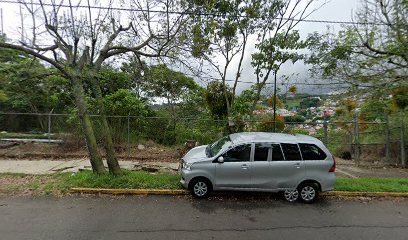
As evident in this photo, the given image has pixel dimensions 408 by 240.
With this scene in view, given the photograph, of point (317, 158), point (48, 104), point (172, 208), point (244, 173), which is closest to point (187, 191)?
point (172, 208)

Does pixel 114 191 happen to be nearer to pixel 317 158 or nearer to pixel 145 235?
pixel 145 235

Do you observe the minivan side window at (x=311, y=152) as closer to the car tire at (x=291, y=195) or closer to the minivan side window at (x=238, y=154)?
the car tire at (x=291, y=195)

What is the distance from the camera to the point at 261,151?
5977 millimetres

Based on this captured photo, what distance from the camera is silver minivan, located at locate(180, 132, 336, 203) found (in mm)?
5820

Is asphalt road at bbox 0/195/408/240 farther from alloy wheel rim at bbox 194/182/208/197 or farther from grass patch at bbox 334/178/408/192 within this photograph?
grass patch at bbox 334/178/408/192

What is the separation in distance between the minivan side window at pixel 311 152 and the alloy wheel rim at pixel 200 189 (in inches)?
107

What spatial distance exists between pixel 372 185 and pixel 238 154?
4451 mm

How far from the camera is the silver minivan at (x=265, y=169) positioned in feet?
19.1

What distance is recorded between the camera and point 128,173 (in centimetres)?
705

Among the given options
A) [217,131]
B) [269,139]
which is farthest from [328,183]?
[217,131]

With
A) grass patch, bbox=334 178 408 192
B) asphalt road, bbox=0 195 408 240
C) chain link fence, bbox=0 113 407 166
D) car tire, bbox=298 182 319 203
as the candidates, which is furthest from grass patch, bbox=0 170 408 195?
chain link fence, bbox=0 113 407 166

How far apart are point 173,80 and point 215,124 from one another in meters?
5.26

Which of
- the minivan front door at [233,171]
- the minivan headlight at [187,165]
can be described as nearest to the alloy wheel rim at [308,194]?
the minivan front door at [233,171]

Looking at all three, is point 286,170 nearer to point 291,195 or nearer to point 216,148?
point 291,195
